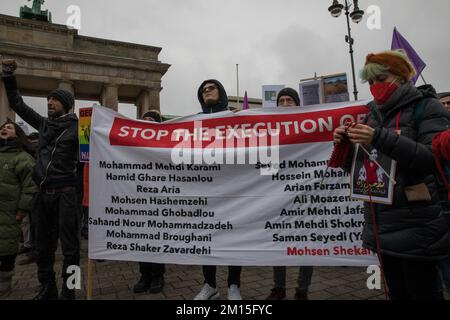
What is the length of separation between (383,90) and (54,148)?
310 centimetres

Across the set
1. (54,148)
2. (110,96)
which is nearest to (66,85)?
(110,96)

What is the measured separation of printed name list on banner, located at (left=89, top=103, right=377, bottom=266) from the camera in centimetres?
261

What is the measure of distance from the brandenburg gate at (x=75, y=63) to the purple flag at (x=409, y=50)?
28.8 metres

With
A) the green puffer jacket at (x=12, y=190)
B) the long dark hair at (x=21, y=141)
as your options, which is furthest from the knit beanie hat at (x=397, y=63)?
the long dark hair at (x=21, y=141)

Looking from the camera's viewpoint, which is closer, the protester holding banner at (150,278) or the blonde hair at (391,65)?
the blonde hair at (391,65)

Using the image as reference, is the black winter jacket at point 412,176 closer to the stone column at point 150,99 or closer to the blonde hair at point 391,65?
the blonde hair at point 391,65

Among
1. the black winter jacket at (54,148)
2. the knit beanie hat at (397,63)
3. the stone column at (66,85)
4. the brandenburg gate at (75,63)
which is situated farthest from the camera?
the stone column at (66,85)

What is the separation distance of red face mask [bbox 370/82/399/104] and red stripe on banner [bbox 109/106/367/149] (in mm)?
831

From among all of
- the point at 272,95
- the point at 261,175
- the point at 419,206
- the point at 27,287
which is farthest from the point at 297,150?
the point at 272,95

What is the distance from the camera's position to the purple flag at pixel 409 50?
4844 mm

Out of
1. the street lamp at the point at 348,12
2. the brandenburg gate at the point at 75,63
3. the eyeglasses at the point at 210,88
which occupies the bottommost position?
the eyeglasses at the point at 210,88

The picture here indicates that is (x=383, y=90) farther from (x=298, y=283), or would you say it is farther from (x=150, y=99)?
(x=150, y=99)

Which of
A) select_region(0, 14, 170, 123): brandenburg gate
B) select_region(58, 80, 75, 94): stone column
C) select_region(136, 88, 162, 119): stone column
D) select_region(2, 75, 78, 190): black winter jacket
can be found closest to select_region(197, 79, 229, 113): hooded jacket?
select_region(2, 75, 78, 190): black winter jacket

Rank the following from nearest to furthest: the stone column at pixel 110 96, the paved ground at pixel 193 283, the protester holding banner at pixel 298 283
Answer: the protester holding banner at pixel 298 283 → the paved ground at pixel 193 283 → the stone column at pixel 110 96
